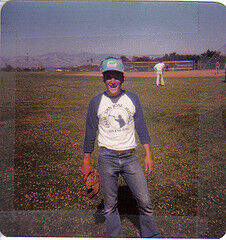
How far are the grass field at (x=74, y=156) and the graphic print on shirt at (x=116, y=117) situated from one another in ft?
5.20

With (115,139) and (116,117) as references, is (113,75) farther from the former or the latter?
(115,139)

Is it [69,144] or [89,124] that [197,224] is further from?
[69,144]

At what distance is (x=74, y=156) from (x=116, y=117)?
3.13m

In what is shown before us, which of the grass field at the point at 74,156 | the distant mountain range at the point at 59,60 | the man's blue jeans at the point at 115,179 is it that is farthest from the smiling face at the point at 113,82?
the grass field at the point at 74,156

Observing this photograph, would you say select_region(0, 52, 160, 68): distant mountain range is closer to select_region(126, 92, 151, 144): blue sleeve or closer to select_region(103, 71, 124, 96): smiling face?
select_region(103, 71, 124, 96): smiling face

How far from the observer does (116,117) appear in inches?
90.7

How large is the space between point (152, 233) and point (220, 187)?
75.7 inches

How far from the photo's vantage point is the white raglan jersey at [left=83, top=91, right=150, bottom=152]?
7.53 feet

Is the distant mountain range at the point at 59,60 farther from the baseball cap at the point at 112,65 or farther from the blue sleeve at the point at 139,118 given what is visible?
the blue sleeve at the point at 139,118

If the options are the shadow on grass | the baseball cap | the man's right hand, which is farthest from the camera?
the shadow on grass

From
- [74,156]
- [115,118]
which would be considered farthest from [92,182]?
[74,156]

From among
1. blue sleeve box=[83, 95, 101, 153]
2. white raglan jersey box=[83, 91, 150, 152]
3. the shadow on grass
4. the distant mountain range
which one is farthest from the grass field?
white raglan jersey box=[83, 91, 150, 152]

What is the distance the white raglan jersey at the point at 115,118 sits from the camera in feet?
7.53

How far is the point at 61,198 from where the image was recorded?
3.57 m
